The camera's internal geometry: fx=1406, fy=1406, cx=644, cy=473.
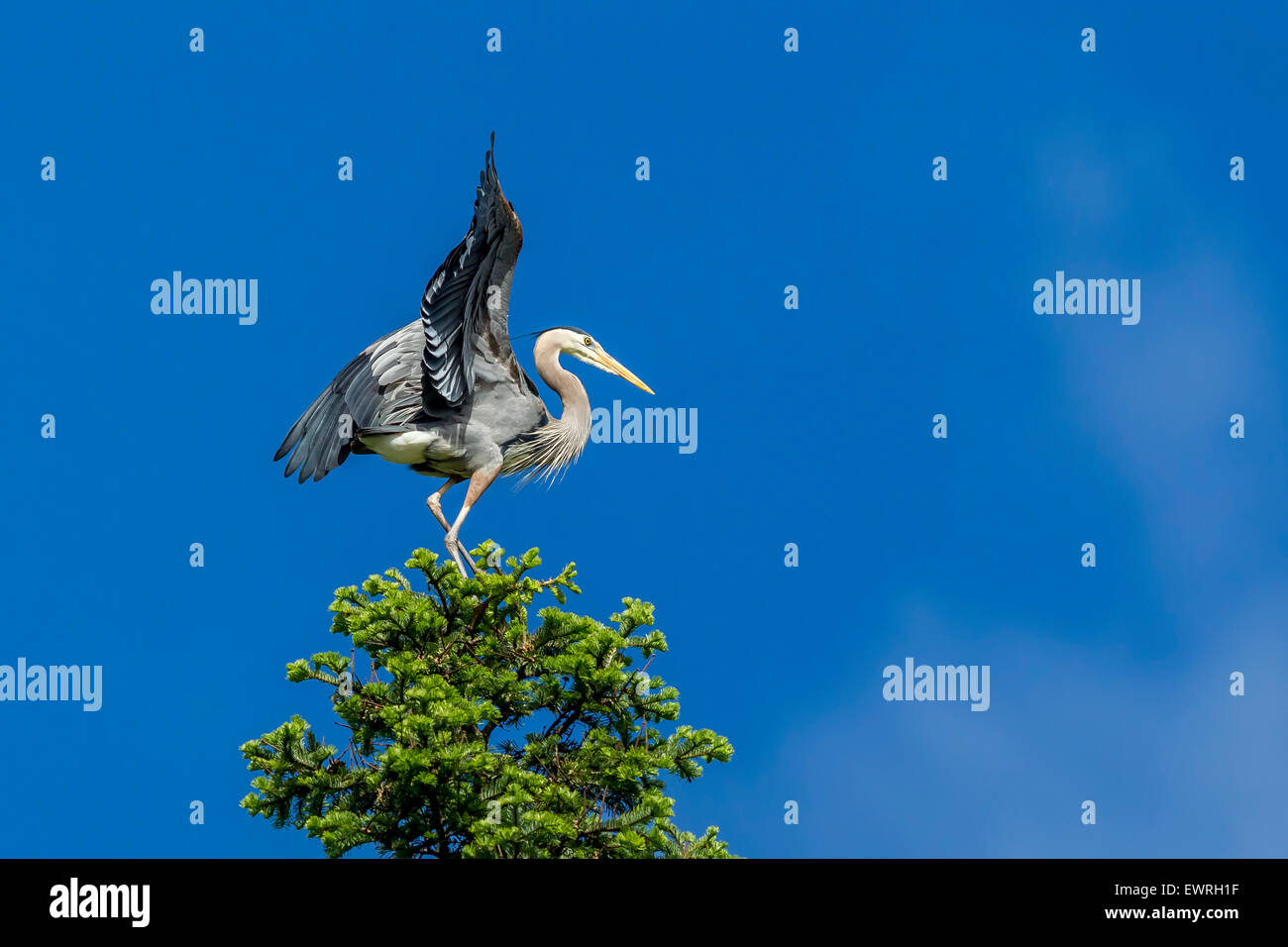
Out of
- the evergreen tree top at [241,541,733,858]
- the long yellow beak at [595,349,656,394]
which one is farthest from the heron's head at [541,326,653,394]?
the evergreen tree top at [241,541,733,858]

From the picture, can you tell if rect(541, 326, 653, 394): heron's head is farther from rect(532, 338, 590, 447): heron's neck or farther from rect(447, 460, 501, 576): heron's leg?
rect(447, 460, 501, 576): heron's leg

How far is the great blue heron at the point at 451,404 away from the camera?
43.7ft

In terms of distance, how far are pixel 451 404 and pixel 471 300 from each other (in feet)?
3.53

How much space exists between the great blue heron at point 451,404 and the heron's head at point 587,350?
70 cm

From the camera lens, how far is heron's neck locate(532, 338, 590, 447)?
1444cm

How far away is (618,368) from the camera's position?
15.1 meters

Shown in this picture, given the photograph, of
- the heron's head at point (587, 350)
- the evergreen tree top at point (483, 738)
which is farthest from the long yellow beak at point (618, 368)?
the evergreen tree top at point (483, 738)

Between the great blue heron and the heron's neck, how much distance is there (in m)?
0.03

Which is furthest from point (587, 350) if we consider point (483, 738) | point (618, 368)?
point (483, 738)

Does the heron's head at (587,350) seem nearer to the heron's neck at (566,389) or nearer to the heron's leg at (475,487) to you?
the heron's neck at (566,389)

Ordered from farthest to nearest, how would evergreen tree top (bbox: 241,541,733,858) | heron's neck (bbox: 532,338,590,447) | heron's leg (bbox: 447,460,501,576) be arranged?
heron's neck (bbox: 532,338,590,447), heron's leg (bbox: 447,460,501,576), evergreen tree top (bbox: 241,541,733,858)

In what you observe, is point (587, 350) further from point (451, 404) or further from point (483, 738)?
point (483, 738)
